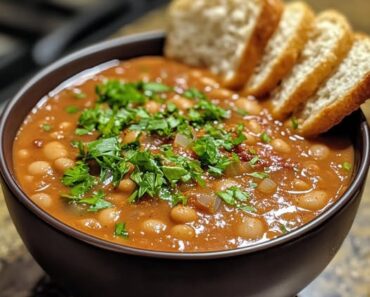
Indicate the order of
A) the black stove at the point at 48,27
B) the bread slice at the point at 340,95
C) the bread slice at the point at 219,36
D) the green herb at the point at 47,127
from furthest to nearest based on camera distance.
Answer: the black stove at the point at 48,27
the bread slice at the point at 219,36
the green herb at the point at 47,127
the bread slice at the point at 340,95

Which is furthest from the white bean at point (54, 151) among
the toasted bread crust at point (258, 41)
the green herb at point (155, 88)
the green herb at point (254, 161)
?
the toasted bread crust at point (258, 41)

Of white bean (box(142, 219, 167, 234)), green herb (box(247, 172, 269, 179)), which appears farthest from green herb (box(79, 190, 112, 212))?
green herb (box(247, 172, 269, 179))

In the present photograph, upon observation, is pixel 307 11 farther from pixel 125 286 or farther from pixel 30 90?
pixel 125 286

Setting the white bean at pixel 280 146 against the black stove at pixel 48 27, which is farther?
the black stove at pixel 48 27

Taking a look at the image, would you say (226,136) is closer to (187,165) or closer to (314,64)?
(187,165)

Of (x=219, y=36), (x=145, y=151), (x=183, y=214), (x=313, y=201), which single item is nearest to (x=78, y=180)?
(x=145, y=151)

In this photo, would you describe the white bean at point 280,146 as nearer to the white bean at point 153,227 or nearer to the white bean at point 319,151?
the white bean at point 319,151
